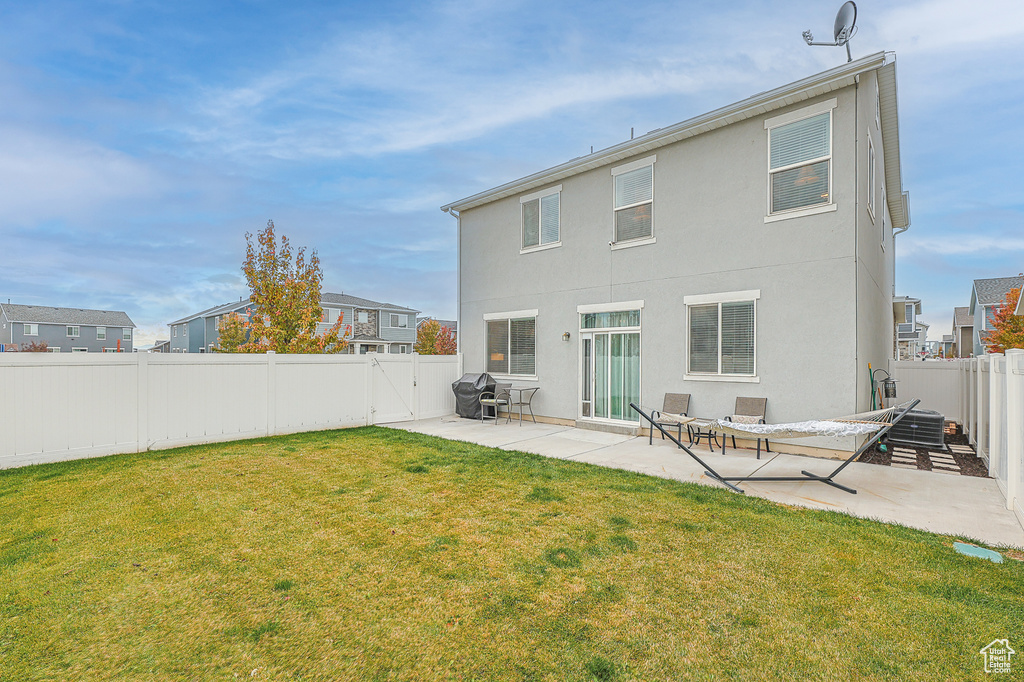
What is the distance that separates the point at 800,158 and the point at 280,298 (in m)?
14.6

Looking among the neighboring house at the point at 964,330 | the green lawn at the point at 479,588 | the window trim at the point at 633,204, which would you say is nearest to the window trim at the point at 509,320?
the window trim at the point at 633,204

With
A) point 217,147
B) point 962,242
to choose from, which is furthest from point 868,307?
point 962,242

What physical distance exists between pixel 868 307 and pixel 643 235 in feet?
14.2

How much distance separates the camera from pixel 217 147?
15.8 m

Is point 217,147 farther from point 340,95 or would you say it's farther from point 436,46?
point 436,46

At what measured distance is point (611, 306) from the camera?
33.6ft

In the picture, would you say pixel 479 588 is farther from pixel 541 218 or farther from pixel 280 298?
pixel 280 298

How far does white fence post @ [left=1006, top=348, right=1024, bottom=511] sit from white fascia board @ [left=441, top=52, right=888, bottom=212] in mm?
4788

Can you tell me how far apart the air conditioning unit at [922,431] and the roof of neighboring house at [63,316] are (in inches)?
2376

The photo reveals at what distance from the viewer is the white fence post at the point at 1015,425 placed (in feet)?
15.0

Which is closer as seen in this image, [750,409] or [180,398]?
[750,409]

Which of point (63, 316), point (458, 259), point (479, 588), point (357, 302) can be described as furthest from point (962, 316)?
point (63, 316)

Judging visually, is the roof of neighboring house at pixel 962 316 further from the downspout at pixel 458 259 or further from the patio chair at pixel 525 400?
the downspout at pixel 458 259

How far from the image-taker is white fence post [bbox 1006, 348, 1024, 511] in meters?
4.58
